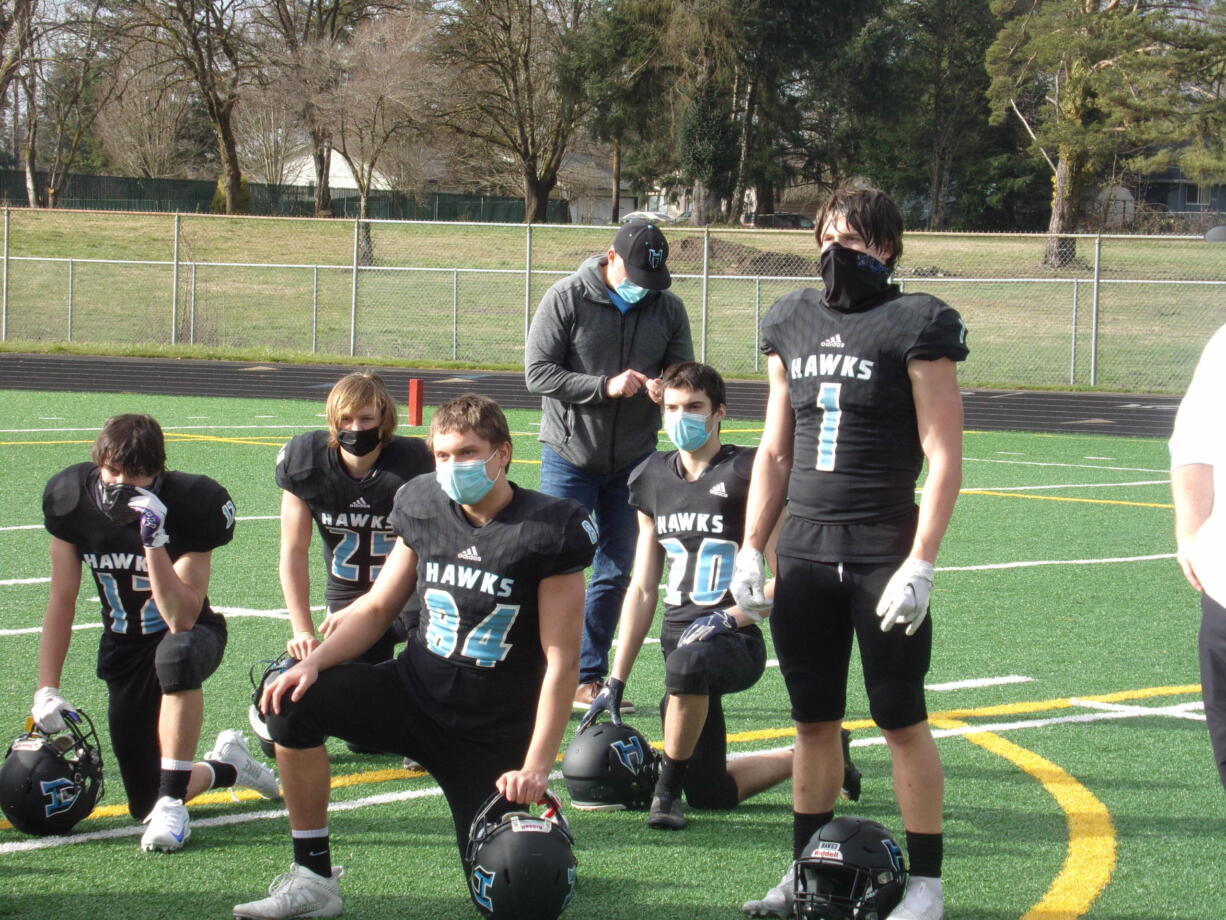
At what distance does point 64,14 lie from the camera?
141 feet

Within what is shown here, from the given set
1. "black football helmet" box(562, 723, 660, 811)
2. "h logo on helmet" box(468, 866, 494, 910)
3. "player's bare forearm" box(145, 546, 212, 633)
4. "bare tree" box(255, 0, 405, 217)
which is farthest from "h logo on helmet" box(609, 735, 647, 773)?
"bare tree" box(255, 0, 405, 217)

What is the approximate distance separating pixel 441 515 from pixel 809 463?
1.04 m

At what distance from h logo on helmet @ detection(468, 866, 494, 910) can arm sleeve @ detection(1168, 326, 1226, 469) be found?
6.43ft

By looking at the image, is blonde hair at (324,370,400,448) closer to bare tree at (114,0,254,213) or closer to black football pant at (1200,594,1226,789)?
black football pant at (1200,594,1226,789)

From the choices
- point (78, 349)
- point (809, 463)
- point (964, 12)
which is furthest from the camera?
point (964, 12)

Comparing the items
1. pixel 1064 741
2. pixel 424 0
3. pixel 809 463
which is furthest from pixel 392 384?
pixel 424 0

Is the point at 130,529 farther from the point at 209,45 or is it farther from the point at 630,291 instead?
the point at 209,45

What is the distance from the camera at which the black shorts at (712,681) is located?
4.68 m

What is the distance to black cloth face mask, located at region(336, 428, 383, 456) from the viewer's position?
511cm

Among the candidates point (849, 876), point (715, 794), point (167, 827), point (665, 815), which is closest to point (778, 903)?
point (849, 876)

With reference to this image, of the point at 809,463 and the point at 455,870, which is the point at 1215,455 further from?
the point at 455,870

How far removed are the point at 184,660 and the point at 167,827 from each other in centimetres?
51

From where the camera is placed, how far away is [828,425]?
3867 mm

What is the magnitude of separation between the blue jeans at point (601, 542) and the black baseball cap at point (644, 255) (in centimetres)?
80
